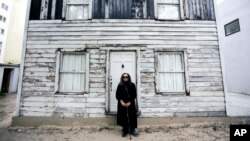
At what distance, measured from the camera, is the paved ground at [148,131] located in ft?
18.1

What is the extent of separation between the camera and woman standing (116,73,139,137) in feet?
19.0

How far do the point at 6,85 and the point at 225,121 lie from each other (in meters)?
A: 21.4

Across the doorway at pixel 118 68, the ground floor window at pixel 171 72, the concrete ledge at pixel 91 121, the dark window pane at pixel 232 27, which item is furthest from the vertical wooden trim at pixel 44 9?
the dark window pane at pixel 232 27

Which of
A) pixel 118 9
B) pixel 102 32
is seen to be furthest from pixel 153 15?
pixel 102 32

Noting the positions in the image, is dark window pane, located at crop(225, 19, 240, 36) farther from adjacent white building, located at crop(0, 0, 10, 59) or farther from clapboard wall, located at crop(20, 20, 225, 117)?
adjacent white building, located at crop(0, 0, 10, 59)

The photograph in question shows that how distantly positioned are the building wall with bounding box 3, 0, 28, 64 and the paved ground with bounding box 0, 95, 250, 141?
33078mm

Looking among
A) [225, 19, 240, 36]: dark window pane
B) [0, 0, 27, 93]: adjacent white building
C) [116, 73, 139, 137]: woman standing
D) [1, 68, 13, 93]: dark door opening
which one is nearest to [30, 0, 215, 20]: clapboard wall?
[116, 73, 139, 137]: woman standing

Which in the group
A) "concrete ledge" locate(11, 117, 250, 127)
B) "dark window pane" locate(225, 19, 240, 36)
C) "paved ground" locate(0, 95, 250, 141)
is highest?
"dark window pane" locate(225, 19, 240, 36)

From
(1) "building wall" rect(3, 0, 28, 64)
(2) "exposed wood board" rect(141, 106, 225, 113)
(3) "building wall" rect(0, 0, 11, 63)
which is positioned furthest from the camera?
(1) "building wall" rect(3, 0, 28, 64)

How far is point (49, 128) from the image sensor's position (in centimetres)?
647

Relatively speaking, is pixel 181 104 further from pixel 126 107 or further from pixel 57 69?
pixel 57 69

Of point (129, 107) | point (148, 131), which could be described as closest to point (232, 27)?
point (148, 131)

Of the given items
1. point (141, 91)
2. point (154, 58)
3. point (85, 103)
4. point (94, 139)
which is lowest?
point (94, 139)

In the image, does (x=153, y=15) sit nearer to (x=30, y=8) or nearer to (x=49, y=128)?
(x=30, y=8)
